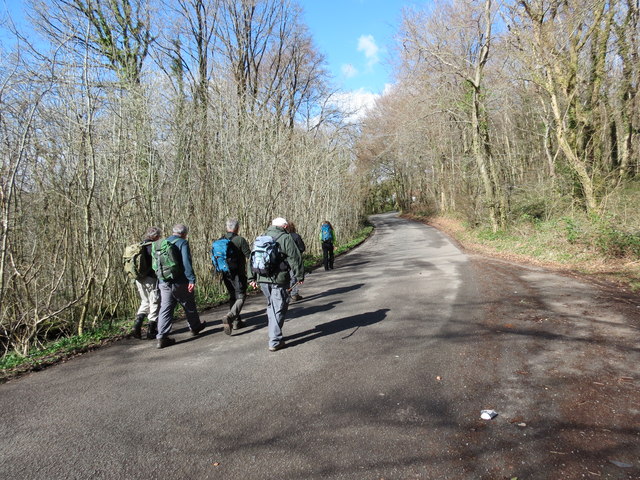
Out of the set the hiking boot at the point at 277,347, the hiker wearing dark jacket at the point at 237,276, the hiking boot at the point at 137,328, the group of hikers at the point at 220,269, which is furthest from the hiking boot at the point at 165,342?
the hiking boot at the point at 277,347

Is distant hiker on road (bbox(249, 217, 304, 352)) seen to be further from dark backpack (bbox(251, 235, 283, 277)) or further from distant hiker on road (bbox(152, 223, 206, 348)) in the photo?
distant hiker on road (bbox(152, 223, 206, 348))

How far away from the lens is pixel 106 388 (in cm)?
412

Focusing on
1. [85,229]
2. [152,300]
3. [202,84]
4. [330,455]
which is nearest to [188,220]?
[85,229]

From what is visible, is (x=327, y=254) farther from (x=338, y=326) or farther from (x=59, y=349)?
(x=59, y=349)

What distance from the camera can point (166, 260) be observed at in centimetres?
533

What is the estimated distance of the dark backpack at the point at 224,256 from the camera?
615 cm

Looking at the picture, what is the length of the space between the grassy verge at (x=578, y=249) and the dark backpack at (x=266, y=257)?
7246 mm

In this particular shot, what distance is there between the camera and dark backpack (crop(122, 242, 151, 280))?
18.9 feet

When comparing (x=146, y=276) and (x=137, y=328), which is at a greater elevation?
(x=146, y=276)

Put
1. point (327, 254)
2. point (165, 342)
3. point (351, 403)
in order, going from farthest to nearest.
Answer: point (327, 254), point (165, 342), point (351, 403)

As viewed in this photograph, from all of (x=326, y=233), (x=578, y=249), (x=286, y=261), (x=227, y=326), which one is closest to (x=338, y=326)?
(x=286, y=261)

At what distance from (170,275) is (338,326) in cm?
272

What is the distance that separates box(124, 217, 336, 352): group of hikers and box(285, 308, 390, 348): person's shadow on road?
483 mm

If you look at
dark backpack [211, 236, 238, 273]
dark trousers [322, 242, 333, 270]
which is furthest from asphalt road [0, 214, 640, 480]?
dark trousers [322, 242, 333, 270]
